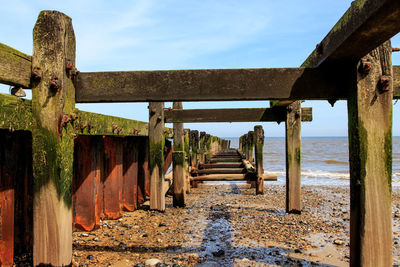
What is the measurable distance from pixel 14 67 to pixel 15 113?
1.17 ft

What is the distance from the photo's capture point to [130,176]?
Result: 6.05 m

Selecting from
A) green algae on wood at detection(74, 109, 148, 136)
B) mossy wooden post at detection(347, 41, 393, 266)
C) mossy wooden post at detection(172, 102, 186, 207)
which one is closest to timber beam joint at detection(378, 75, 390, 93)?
mossy wooden post at detection(347, 41, 393, 266)

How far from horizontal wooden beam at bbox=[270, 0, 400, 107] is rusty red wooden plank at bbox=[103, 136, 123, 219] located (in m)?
3.60

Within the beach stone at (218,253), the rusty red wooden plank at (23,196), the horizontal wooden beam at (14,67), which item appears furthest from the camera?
the beach stone at (218,253)

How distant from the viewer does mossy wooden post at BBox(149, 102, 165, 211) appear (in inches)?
234

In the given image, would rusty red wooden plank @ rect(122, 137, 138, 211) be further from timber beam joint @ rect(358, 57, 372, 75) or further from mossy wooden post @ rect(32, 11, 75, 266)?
timber beam joint @ rect(358, 57, 372, 75)

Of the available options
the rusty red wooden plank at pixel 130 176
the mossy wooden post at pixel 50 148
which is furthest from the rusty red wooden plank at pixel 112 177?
the mossy wooden post at pixel 50 148

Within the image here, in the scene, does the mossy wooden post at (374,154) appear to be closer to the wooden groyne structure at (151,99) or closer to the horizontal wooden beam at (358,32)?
the wooden groyne structure at (151,99)

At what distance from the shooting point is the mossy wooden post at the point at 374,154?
8.01ft

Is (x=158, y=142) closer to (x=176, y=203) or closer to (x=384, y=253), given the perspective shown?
(x=176, y=203)

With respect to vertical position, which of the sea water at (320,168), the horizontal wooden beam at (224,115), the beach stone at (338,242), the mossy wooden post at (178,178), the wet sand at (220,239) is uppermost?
the horizontal wooden beam at (224,115)

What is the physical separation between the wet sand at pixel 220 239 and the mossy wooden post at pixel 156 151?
0.33 m

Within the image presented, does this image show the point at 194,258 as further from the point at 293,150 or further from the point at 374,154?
the point at 293,150

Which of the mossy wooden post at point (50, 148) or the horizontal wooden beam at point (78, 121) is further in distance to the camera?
the mossy wooden post at point (50, 148)
